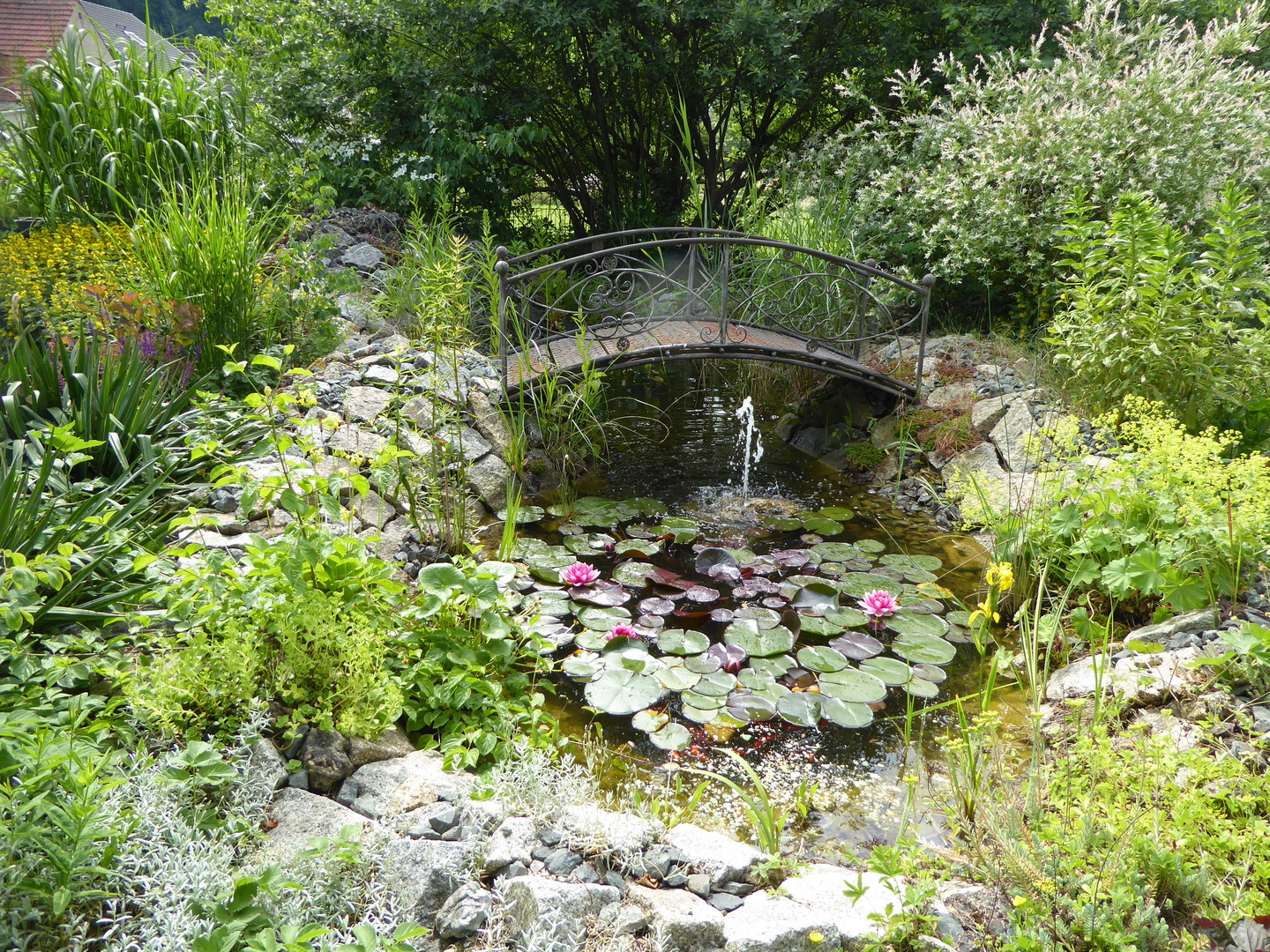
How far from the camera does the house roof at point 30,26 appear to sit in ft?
10.5

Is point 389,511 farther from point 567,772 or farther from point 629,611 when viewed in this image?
point 567,772

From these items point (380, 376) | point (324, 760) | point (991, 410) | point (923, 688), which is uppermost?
point (380, 376)

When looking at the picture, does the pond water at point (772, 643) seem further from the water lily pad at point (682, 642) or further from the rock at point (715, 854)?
the rock at point (715, 854)

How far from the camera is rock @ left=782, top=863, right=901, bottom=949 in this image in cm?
204

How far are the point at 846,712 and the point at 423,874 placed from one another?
77.6 inches

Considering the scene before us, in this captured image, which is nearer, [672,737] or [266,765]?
[266,765]

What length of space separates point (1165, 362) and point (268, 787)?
16.2ft

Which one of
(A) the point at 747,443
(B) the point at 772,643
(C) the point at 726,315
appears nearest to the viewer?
(B) the point at 772,643

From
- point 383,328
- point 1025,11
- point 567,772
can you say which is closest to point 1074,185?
point 1025,11

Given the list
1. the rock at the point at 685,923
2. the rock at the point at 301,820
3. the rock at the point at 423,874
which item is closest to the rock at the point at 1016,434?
the rock at the point at 685,923

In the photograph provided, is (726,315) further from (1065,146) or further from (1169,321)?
(1065,146)

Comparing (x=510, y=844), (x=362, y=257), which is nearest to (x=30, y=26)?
(x=362, y=257)

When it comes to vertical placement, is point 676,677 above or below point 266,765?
below

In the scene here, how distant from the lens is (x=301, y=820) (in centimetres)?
222
